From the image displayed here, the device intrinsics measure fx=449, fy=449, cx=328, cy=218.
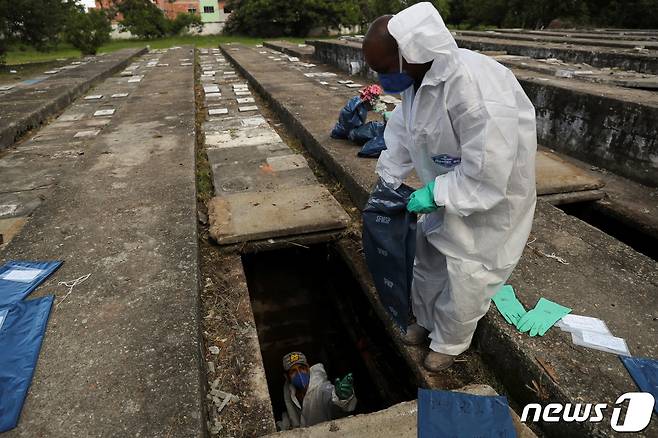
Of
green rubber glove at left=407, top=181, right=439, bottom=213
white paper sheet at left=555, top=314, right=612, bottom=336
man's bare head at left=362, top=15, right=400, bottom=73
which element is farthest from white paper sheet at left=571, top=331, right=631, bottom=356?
man's bare head at left=362, top=15, right=400, bottom=73

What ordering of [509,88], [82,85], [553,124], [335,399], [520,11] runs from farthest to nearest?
[520,11]
[82,85]
[553,124]
[335,399]
[509,88]

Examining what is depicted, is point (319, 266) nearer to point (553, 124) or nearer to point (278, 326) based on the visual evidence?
point (278, 326)

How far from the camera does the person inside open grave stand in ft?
8.69

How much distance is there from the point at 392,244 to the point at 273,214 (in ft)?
5.35

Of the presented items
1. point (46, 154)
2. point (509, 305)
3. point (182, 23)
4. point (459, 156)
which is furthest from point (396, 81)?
point (182, 23)

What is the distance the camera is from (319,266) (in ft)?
13.3

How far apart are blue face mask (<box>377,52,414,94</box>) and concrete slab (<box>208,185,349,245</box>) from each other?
1611 mm

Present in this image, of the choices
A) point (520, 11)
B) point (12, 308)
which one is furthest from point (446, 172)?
point (520, 11)

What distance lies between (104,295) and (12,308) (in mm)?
456

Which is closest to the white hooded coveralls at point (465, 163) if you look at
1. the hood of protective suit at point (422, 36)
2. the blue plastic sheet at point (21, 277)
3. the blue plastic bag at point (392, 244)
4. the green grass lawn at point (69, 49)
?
the hood of protective suit at point (422, 36)

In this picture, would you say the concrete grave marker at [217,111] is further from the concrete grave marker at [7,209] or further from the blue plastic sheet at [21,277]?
the blue plastic sheet at [21,277]

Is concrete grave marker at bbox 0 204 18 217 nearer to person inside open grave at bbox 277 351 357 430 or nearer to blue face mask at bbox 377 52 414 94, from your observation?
person inside open grave at bbox 277 351 357 430

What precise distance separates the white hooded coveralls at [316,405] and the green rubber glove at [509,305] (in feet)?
3.32

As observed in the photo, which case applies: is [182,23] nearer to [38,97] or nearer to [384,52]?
[38,97]
